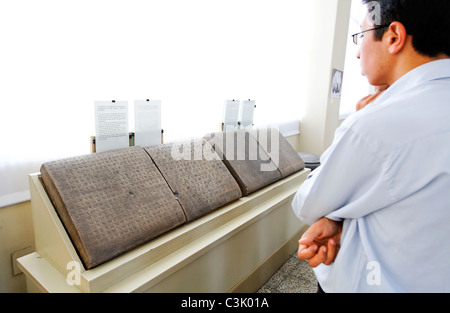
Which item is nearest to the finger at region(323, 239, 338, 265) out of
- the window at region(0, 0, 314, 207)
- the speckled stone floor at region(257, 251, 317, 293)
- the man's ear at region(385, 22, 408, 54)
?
the man's ear at region(385, 22, 408, 54)

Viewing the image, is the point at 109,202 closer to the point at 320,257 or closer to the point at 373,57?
the point at 320,257

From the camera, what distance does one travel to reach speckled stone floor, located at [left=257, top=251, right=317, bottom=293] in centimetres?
201

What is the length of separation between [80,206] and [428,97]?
1166 mm

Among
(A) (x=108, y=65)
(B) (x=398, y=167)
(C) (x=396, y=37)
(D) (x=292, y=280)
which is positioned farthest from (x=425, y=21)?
(D) (x=292, y=280)

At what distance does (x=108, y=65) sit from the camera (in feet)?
5.64

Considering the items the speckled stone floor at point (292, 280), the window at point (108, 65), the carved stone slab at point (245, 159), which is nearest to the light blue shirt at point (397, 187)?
the carved stone slab at point (245, 159)

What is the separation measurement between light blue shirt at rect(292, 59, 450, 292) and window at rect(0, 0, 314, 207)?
1.39 m

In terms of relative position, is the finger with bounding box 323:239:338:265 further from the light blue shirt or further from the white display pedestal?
the white display pedestal

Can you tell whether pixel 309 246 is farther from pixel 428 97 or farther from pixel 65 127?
pixel 65 127

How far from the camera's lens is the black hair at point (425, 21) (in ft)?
2.44

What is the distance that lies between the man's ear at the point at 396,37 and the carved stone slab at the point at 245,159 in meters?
1.10

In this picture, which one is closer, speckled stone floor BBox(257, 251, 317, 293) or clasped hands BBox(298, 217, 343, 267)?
clasped hands BBox(298, 217, 343, 267)
